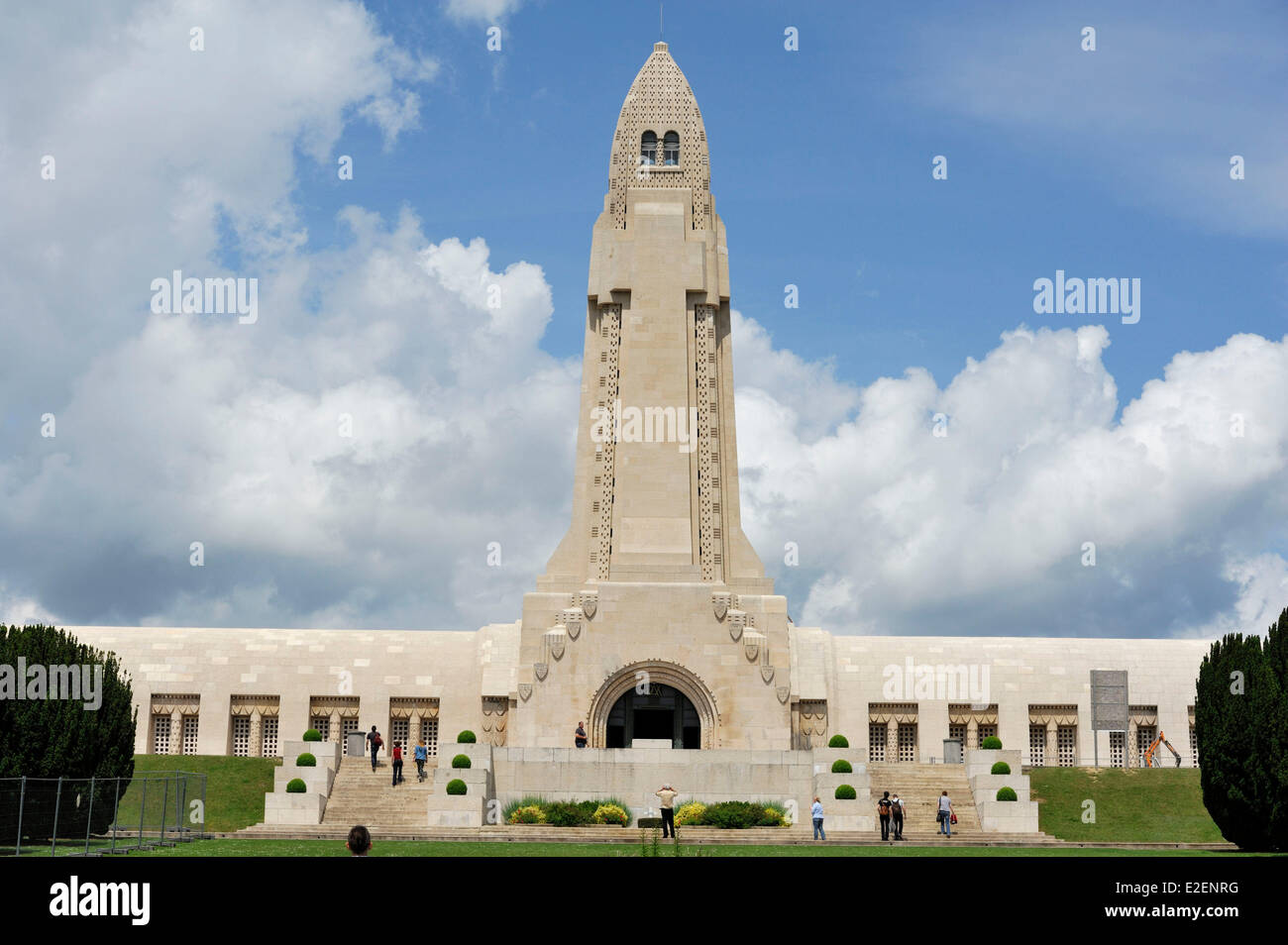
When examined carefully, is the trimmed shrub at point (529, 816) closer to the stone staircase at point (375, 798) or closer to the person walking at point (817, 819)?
the stone staircase at point (375, 798)

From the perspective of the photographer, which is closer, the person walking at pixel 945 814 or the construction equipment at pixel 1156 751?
the person walking at pixel 945 814

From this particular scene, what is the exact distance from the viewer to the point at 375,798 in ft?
131

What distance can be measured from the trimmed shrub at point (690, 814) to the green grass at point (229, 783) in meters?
12.7

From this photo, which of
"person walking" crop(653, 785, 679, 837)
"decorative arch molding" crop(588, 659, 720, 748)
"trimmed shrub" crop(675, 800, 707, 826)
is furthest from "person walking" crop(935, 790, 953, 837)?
"decorative arch molding" crop(588, 659, 720, 748)

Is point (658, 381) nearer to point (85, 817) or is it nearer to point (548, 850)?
point (548, 850)

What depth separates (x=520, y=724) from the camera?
1797 inches

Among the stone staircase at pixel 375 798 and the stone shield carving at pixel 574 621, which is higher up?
the stone shield carving at pixel 574 621

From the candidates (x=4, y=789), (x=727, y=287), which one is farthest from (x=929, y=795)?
(x=4, y=789)

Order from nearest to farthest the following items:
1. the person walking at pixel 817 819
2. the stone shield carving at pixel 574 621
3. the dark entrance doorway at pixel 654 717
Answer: the person walking at pixel 817 819 < the stone shield carving at pixel 574 621 < the dark entrance doorway at pixel 654 717

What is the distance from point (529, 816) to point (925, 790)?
1192cm

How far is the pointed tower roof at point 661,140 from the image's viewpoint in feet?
176

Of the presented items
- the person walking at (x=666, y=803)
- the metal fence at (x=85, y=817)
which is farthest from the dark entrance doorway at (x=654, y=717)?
the metal fence at (x=85, y=817)

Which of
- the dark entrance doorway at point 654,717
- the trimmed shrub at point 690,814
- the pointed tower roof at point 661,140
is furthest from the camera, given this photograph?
the pointed tower roof at point 661,140

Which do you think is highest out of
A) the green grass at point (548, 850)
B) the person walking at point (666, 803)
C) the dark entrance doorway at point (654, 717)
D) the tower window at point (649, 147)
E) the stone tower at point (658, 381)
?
the tower window at point (649, 147)
